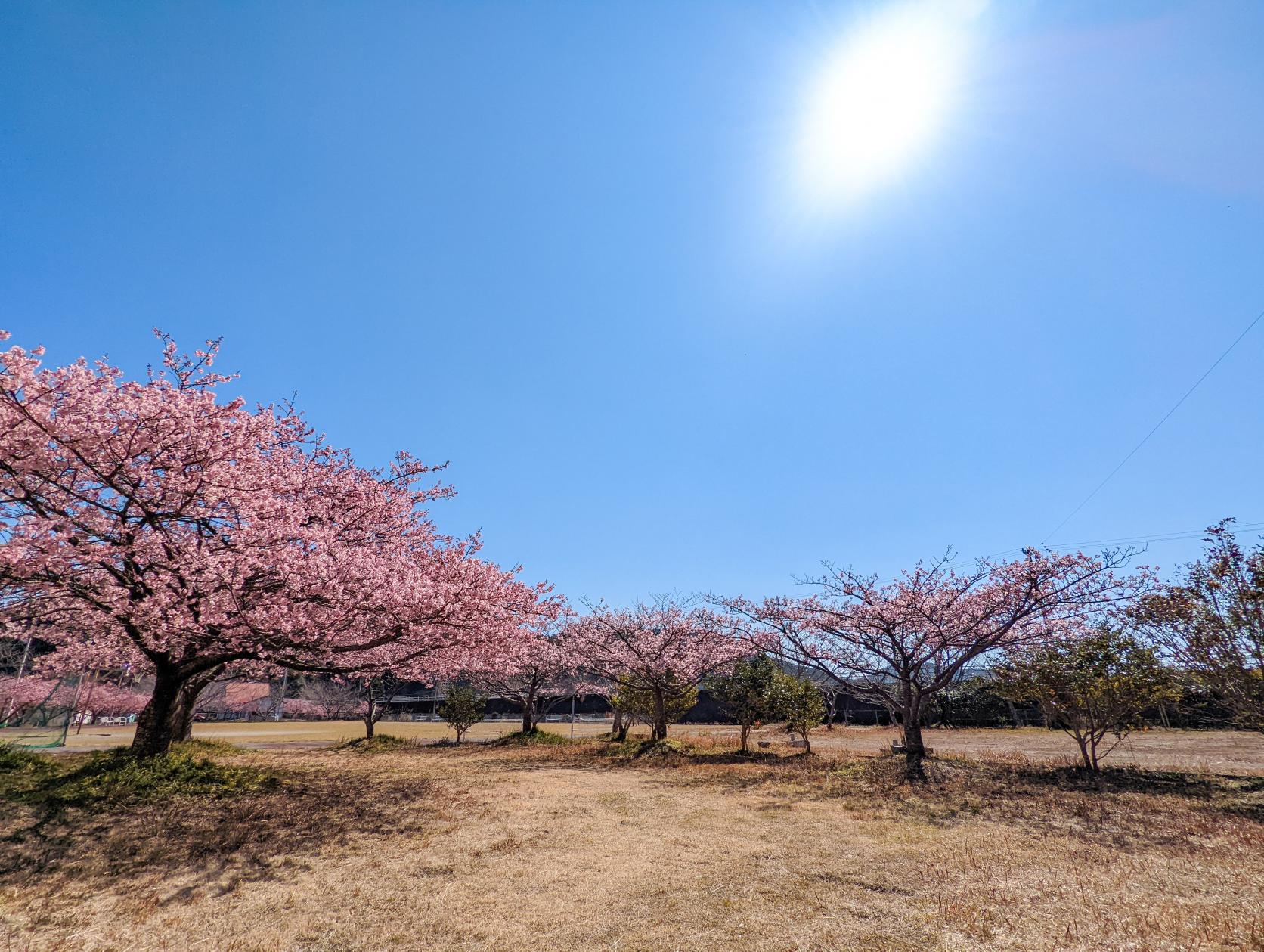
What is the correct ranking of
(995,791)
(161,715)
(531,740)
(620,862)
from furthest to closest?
(531,740) < (995,791) < (161,715) < (620,862)

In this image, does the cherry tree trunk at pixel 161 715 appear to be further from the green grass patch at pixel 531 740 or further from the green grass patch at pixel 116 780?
the green grass patch at pixel 531 740

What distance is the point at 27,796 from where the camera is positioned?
27.1 ft

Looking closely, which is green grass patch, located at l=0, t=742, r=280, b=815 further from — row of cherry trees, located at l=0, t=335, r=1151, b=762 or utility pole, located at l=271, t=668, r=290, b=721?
utility pole, located at l=271, t=668, r=290, b=721

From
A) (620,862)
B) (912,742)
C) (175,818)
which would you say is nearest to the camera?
(620,862)

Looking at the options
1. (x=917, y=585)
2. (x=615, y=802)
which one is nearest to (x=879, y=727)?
(x=917, y=585)

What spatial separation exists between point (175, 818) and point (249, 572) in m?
3.66

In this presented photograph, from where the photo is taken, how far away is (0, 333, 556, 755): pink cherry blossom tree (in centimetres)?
732

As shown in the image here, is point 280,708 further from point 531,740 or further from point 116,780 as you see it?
point 116,780

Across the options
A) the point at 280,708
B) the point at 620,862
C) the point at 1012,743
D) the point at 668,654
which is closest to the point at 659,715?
the point at 668,654

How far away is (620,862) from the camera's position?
7320 mm

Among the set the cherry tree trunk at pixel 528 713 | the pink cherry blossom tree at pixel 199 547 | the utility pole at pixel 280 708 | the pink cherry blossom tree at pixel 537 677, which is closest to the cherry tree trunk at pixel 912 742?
the pink cherry blossom tree at pixel 199 547

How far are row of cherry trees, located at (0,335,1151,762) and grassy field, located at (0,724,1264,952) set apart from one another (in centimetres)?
264

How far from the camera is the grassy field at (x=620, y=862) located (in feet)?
16.6

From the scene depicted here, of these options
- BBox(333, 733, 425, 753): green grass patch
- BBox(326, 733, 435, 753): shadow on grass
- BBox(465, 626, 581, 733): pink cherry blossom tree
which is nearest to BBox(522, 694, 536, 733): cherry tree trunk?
BBox(465, 626, 581, 733): pink cherry blossom tree
